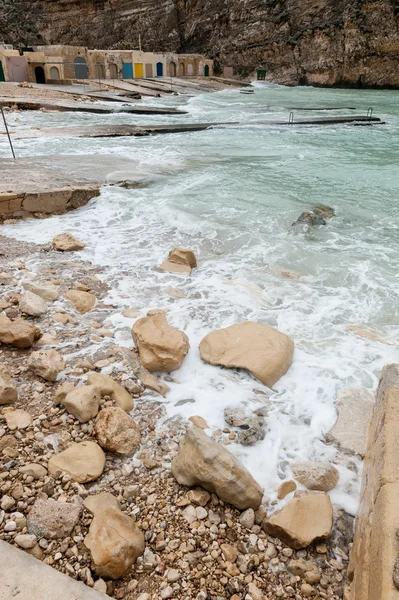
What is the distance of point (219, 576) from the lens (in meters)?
1.84

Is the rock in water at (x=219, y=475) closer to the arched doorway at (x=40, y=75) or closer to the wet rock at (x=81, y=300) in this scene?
the wet rock at (x=81, y=300)

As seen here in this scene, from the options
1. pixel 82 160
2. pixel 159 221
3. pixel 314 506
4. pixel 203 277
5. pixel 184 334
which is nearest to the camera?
pixel 314 506

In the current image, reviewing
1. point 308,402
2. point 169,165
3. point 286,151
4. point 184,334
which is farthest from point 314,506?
point 286,151

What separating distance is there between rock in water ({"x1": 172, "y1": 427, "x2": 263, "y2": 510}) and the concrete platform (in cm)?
81

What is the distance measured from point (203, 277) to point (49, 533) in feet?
11.3

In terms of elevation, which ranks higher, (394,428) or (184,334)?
(394,428)

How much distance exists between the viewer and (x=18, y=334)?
3148mm

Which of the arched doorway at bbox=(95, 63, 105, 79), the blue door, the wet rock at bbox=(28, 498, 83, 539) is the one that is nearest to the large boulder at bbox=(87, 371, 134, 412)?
the wet rock at bbox=(28, 498, 83, 539)

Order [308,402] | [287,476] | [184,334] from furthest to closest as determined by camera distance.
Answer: [184,334]
[308,402]
[287,476]

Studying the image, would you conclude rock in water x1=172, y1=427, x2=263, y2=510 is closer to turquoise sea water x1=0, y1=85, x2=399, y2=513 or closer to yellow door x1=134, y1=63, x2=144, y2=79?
turquoise sea water x1=0, y1=85, x2=399, y2=513

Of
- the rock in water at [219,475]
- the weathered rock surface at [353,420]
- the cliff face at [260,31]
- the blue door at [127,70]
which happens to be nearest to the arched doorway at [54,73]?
the blue door at [127,70]

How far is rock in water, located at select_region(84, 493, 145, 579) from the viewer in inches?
69.2

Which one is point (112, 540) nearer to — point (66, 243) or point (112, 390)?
point (112, 390)

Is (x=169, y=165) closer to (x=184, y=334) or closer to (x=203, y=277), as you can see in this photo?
(x=203, y=277)
